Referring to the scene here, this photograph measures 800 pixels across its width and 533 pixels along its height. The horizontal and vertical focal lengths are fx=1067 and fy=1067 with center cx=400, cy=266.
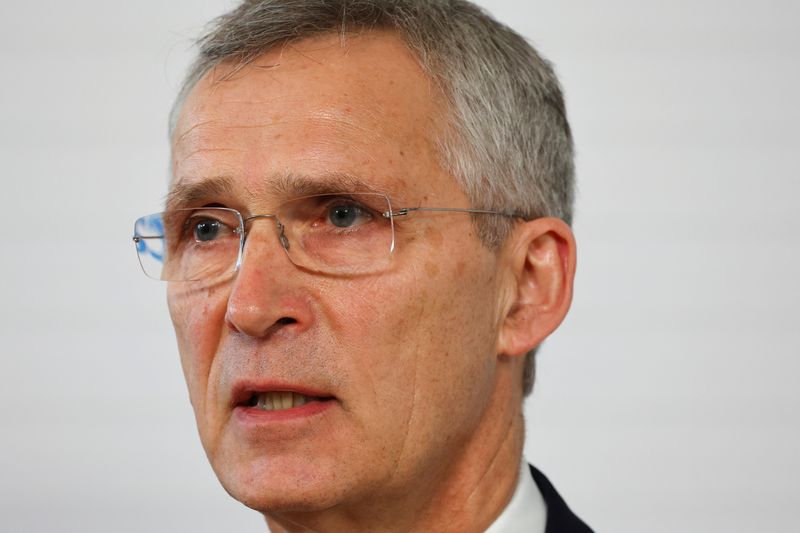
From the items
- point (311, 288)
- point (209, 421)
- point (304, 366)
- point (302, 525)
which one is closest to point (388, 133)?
point (311, 288)

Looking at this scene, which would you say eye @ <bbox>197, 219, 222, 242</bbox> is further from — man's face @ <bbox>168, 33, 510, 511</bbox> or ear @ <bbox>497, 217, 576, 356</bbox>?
ear @ <bbox>497, 217, 576, 356</bbox>

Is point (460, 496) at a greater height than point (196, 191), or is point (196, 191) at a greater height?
point (196, 191)

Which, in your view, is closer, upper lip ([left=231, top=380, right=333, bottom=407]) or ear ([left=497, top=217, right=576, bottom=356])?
upper lip ([left=231, top=380, right=333, bottom=407])

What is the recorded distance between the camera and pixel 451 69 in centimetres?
261

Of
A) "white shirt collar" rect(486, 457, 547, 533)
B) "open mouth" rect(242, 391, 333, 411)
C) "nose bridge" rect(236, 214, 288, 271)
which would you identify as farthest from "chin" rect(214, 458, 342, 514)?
"white shirt collar" rect(486, 457, 547, 533)

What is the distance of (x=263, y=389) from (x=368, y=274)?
0.34 metres

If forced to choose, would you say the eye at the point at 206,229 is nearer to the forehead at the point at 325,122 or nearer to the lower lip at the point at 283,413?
the forehead at the point at 325,122

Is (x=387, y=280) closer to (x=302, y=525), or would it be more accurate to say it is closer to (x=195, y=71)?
(x=302, y=525)

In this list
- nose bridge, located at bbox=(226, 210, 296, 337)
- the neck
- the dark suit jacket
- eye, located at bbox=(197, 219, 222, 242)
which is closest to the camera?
nose bridge, located at bbox=(226, 210, 296, 337)

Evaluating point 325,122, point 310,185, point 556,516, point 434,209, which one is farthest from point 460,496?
point 325,122

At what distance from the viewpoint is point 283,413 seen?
2328mm

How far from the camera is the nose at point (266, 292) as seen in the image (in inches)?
89.7

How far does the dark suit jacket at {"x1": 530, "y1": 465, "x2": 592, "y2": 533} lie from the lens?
109 inches

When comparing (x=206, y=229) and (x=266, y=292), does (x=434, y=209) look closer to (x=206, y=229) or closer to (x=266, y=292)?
(x=266, y=292)
